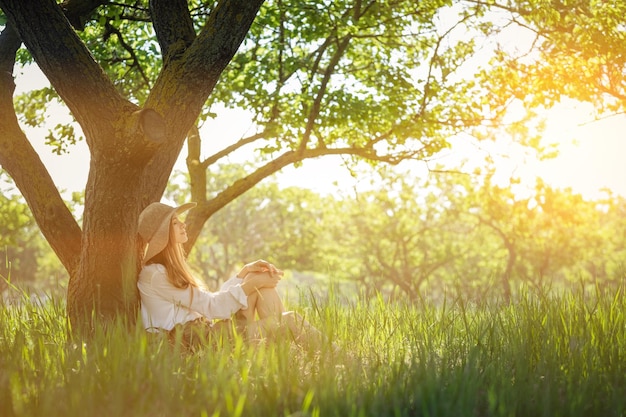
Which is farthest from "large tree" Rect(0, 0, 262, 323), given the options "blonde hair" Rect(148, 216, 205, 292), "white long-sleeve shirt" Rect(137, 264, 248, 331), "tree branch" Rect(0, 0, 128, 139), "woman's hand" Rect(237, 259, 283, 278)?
"woman's hand" Rect(237, 259, 283, 278)

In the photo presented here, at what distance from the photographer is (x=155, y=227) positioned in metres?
5.21

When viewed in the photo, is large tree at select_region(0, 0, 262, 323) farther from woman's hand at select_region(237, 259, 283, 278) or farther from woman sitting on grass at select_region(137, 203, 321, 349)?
woman's hand at select_region(237, 259, 283, 278)

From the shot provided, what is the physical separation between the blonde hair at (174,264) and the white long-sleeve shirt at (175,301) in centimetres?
5

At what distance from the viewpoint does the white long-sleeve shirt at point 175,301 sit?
5039 millimetres

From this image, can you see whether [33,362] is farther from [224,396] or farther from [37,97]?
[37,97]

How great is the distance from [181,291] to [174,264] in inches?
9.5

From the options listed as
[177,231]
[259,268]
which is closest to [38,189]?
[177,231]

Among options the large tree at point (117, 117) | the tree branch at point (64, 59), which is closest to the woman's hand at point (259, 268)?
the large tree at point (117, 117)

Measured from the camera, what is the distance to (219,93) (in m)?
10.8

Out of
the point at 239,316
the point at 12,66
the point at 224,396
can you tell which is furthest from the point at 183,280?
the point at 12,66

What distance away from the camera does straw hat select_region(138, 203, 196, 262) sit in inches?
204

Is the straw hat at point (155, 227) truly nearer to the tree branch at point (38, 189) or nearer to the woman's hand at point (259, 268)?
the woman's hand at point (259, 268)

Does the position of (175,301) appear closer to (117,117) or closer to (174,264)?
(174,264)

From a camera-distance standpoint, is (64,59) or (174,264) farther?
(174,264)
